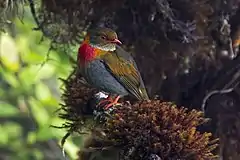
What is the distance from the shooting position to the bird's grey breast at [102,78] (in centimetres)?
216

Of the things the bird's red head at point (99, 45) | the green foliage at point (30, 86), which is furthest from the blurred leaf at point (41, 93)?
the bird's red head at point (99, 45)

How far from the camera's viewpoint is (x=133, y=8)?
2.55 m

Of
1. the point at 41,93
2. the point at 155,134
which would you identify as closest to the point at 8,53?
the point at 41,93

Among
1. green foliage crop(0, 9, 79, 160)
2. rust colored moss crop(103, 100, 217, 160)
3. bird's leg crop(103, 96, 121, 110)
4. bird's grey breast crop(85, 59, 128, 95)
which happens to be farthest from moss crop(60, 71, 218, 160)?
green foliage crop(0, 9, 79, 160)

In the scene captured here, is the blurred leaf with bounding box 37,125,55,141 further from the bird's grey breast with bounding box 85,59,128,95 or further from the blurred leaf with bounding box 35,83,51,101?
the bird's grey breast with bounding box 85,59,128,95

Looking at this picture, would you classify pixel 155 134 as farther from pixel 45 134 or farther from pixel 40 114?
pixel 40 114

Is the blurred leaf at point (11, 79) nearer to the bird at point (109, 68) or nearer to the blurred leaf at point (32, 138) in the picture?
the blurred leaf at point (32, 138)

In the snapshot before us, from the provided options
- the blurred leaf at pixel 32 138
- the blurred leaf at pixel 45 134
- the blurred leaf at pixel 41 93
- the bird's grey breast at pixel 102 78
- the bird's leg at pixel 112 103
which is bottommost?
the bird's leg at pixel 112 103

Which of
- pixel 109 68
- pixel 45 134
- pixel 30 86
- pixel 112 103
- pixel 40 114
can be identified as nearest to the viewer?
pixel 112 103

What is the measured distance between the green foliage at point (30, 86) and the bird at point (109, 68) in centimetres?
87

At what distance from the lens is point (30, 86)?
3717mm

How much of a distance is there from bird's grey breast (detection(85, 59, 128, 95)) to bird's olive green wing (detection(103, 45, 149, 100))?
0.06 feet

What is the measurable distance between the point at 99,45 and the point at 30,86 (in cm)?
154

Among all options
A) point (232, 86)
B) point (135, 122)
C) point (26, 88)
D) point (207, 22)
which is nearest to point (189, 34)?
point (207, 22)
